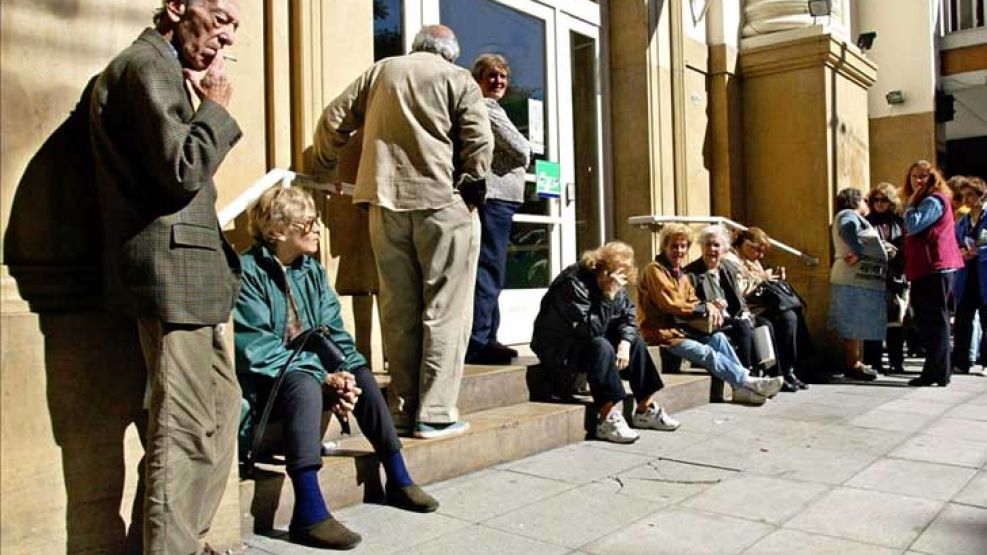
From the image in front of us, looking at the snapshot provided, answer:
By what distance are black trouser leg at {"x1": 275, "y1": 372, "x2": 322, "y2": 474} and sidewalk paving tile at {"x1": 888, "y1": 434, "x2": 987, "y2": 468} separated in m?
2.95

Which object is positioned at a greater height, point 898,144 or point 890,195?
point 898,144

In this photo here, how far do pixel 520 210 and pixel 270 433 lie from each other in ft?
11.6

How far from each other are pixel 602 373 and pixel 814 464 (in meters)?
1.15

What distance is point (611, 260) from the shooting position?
4844mm

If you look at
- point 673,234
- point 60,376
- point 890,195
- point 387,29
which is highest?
point 387,29

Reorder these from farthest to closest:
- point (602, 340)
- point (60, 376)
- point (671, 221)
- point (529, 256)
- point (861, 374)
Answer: point (671, 221) → point (861, 374) → point (529, 256) → point (602, 340) → point (60, 376)

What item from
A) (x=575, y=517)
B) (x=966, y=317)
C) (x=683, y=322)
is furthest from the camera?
(x=966, y=317)

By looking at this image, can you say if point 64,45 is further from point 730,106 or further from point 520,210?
point 730,106

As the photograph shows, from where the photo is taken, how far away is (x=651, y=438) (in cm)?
483

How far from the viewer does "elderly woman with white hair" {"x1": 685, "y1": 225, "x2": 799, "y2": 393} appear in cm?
614

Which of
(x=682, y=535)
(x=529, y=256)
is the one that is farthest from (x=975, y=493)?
(x=529, y=256)

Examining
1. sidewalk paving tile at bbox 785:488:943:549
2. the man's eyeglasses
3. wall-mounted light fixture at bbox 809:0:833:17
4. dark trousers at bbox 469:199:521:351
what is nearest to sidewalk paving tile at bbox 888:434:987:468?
sidewalk paving tile at bbox 785:488:943:549

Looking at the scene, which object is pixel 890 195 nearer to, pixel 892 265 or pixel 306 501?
pixel 892 265

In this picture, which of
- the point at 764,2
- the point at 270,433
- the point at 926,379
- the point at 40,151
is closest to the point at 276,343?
the point at 270,433
